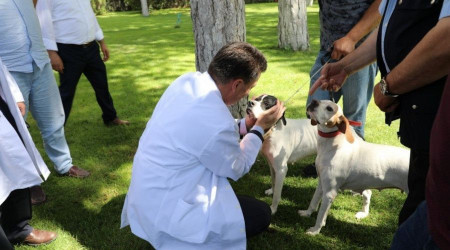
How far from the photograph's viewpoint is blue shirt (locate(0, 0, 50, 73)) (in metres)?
3.30

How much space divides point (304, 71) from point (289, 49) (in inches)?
94.6

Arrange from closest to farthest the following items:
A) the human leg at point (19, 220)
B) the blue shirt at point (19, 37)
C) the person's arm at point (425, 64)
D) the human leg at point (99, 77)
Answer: the person's arm at point (425, 64), the human leg at point (19, 220), the blue shirt at point (19, 37), the human leg at point (99, 77)

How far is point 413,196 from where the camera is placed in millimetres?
2051

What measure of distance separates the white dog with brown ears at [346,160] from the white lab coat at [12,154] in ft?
7.57

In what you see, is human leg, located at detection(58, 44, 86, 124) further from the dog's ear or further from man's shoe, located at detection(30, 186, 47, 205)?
the dog's ear

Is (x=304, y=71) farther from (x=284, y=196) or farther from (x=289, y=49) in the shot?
(x=284, y=196)

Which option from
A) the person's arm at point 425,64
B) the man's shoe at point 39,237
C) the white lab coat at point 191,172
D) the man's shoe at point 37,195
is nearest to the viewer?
the person's arm at point 425,64

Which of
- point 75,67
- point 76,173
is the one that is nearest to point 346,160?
point 76,173

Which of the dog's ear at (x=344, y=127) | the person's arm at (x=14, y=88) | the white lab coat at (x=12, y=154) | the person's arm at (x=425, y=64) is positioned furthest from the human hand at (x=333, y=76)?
the person's arm at (x=14, y=88)

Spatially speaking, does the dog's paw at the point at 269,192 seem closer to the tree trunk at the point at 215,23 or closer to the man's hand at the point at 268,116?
the man's hand at the point at 268,116

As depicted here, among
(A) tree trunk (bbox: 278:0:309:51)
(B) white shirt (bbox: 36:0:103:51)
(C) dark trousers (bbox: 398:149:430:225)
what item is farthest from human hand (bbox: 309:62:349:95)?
(A) tree trunk (bbox: 278:0:309:51)

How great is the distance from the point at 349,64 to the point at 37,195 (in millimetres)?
3379

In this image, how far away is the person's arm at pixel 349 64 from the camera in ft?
8.62

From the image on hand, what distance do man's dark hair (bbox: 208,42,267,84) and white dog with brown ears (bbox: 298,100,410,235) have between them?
0.86 metres
